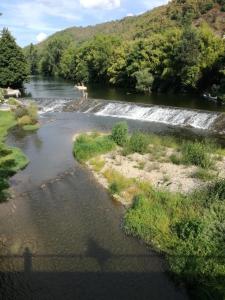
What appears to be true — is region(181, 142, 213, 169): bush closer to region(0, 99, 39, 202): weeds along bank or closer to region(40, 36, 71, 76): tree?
region(0, 99, 39, 202): weeds along bank

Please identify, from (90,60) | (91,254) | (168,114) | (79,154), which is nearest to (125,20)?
(90,60)

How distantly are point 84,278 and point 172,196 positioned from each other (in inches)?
235

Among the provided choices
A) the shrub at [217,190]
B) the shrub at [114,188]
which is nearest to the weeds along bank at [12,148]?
the shrub at [114,188]

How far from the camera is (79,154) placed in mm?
24609

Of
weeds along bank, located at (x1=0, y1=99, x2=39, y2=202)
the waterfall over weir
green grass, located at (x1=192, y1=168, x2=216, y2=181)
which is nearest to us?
green grass, located at (x1=192, y1=168, x2=216, y2=181)

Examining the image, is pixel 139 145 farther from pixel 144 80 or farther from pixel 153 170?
pixel 144 80

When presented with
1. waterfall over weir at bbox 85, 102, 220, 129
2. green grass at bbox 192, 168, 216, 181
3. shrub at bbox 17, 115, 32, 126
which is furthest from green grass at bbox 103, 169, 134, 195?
shrub at bbox 17, 115, 32, 126

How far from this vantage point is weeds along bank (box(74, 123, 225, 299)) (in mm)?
12148

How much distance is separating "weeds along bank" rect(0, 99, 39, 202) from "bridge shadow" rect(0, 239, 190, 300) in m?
6.04

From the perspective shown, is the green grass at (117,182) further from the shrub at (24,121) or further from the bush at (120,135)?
the shrub at (24,121)

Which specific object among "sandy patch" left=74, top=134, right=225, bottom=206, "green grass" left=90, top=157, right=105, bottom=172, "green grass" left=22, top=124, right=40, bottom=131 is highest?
"sandy patch" left=74, top=134, right=225, bottom=206

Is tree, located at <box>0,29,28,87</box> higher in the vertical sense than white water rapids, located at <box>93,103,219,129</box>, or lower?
higher

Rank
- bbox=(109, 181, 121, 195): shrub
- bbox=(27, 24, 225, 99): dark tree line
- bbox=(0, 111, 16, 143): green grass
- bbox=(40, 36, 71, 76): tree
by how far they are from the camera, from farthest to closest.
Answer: bbox=(40, 36, 71, 76): tree, bbox=(27, 24, 225, 99): dark tree line, bbox=(0, 111, 16, 143): green grass, bbox=(109, 181, 121, 195): shrub

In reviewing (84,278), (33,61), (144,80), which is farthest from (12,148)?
(33,61)
